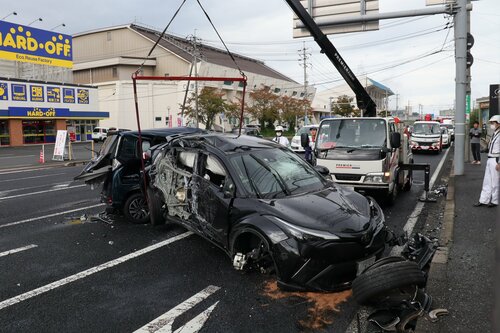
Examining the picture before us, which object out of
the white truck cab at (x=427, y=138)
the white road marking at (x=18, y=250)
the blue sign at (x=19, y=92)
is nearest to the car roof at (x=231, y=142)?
the white road marking at (x=18, y=250)

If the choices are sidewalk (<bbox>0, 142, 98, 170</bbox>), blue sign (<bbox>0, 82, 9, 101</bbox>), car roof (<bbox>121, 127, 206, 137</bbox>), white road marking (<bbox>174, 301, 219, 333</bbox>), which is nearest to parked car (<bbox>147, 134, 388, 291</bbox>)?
white road marking (<bbox>174, 301, 219, 333</bbox>)

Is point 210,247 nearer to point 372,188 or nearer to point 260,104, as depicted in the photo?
point 372,188

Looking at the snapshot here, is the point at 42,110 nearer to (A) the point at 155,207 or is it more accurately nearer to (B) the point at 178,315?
(A) the point at 155,207

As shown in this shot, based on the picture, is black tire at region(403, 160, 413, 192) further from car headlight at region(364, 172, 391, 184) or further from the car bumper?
the car bumper

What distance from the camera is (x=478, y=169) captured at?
1386 centimetres

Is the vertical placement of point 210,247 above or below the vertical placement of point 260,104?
below

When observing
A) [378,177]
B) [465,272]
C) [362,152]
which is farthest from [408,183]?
[465,272]

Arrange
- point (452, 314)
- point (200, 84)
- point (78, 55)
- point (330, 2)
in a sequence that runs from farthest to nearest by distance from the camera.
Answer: point (78, 55)
point (200, 84)
point (330, 2)
point (452, 314)

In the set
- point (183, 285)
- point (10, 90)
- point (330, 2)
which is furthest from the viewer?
point (10, 90)

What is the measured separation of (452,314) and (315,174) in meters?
2.72

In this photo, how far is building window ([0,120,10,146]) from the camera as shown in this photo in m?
38.0

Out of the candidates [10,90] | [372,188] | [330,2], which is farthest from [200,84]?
[372,188]

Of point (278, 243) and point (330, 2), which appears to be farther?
point (330, 2)

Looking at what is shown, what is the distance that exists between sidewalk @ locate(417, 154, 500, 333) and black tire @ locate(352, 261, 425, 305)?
1.22ft
